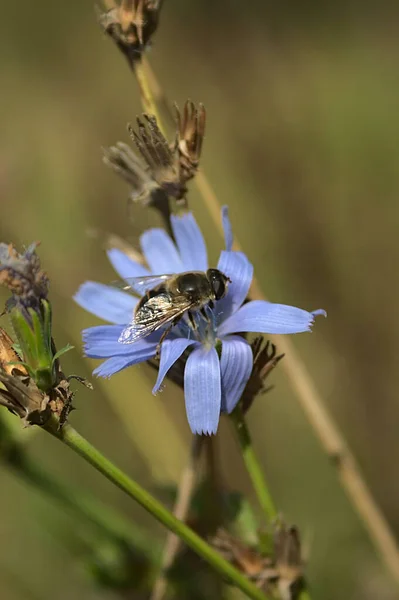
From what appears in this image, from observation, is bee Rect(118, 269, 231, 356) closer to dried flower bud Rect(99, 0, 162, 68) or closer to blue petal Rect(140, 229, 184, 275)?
blue petal Rect(140, 229, 184, 275)

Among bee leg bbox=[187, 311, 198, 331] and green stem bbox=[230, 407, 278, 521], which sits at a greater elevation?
bee leg bbox=[187, 311, 198, 331]

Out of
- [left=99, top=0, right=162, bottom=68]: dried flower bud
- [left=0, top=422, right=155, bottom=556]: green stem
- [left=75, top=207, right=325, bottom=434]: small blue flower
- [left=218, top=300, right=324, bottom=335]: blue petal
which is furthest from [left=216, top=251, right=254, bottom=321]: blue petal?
[left=0, top=422, right=155, bottom=556]: green stem

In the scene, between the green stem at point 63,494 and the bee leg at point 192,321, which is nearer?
the bee leg at point 192,321

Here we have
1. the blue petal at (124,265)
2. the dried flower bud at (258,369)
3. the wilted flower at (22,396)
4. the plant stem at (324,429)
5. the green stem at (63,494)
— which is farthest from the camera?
the green stem at (63,494)

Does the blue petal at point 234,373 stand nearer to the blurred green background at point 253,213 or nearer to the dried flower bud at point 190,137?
the dried flower bud at point 190,137

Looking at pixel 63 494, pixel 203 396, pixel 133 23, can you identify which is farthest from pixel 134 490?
pixel 133 23

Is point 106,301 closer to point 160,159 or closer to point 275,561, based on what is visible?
point 160,159

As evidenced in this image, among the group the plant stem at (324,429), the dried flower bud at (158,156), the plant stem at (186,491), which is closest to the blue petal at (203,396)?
the plant stem at (186,491)
